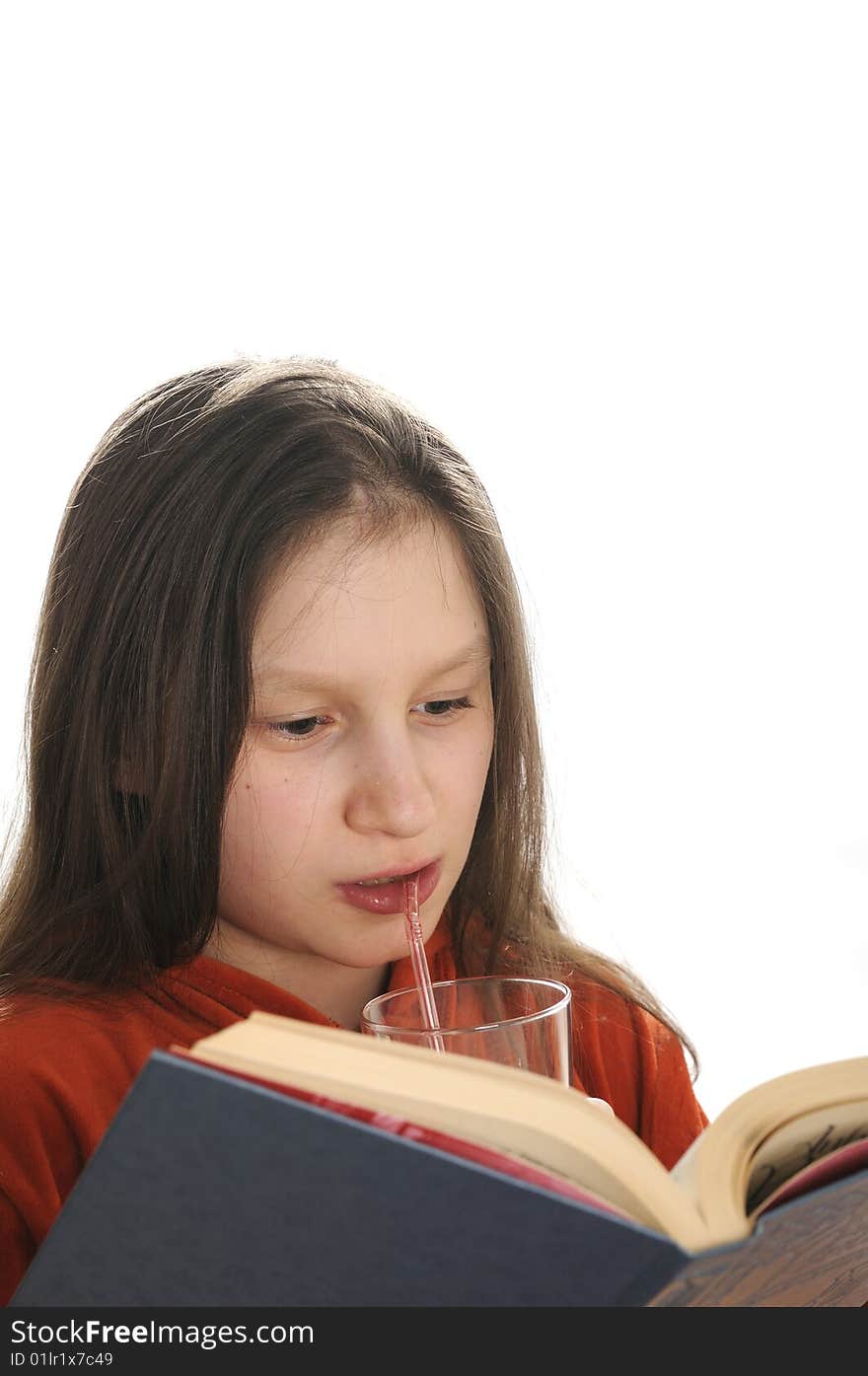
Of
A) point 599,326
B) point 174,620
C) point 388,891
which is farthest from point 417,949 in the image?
point 599,326

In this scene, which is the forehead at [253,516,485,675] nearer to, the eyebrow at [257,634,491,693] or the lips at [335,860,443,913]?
the eyebrow at [257,634,491,693]

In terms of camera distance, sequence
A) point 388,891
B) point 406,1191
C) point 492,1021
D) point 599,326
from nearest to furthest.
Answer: point 406,1191 < point 492,1021 < point 388,891 < point 599,326

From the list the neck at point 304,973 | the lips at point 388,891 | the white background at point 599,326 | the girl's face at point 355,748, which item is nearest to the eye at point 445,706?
the girl's face at point 355,748

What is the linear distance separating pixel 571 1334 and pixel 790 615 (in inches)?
103

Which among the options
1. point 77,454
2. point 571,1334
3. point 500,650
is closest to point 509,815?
point 500,650

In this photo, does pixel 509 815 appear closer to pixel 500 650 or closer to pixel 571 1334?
pixel 500 650

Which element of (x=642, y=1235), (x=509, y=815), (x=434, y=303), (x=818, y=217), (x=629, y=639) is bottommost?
(x=629, y=639)

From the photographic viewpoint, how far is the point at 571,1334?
0.58m

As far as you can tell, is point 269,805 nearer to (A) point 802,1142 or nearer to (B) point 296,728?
(B) point 296,728

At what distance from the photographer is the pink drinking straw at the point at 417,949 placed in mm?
913

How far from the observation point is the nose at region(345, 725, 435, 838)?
971 millimetres

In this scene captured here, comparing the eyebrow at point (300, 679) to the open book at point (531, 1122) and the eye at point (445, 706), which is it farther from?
the open book at point (531, 1122)

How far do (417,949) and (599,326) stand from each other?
6.60 ft

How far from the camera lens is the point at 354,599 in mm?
981
